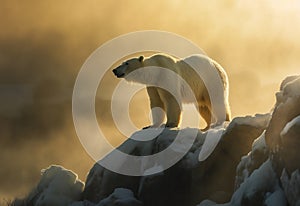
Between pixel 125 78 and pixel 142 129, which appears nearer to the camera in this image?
pixel 142 129

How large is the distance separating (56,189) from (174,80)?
18.7ft

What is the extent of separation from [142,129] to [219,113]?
3.00 metres

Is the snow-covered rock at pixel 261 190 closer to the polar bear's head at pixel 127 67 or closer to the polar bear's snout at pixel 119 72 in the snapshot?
the polar bear's head at pixel 127 67

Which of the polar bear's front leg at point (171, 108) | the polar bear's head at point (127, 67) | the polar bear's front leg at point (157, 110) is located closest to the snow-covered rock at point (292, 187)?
the polar bear's front leg at point (171, 108)

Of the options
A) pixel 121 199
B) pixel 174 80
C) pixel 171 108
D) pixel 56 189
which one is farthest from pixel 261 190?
pixel 56 189

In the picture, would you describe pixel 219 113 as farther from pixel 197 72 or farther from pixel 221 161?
pixel 221 161

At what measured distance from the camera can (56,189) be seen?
2525 centimetres

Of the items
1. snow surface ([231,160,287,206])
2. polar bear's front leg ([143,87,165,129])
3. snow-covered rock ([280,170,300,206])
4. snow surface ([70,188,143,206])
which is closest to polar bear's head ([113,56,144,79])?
polar bear's front leg ([143,87,165,129])

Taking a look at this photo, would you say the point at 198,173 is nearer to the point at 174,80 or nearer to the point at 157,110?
the point at 157,110

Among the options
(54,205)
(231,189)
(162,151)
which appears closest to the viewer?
(231,189)

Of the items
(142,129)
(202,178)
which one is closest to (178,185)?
(202,178)

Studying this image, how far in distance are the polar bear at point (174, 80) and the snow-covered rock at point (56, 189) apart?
12.2ft

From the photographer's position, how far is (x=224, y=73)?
26656 mm

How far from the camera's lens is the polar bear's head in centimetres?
2659
